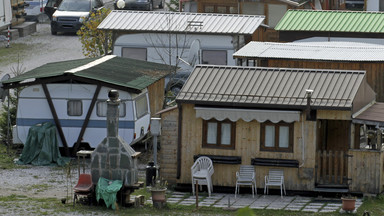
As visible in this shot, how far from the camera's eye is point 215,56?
3612 centimetres

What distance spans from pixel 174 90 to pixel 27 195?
39.5ft

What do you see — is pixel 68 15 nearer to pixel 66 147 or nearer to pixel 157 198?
pixel 66 147

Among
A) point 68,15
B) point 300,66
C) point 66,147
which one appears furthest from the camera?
point 68,15

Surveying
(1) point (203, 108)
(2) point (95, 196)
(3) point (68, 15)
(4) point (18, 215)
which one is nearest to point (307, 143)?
(1) point (203, 108)

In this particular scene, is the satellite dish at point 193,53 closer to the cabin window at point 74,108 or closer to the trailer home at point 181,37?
the trailer home at point 181,37

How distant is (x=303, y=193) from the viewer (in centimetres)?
2462

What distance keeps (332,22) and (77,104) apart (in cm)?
1168

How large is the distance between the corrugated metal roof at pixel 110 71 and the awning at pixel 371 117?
6.61 meters

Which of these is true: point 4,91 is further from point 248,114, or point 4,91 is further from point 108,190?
point 248,114

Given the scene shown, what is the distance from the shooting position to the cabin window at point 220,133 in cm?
2484

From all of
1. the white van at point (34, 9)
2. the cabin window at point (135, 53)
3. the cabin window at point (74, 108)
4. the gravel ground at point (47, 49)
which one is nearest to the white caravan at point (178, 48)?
the cabin window at point (135, 53)

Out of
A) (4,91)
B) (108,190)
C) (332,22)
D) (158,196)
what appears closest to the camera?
(108,190)

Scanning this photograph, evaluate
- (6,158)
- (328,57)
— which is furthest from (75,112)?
(328,57)

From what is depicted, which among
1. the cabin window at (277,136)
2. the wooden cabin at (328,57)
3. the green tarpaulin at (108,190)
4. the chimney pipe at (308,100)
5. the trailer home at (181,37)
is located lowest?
the green tarpaulin at (108,190)
